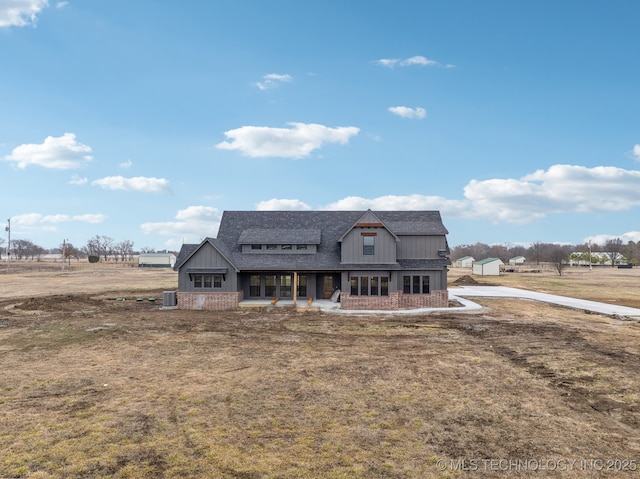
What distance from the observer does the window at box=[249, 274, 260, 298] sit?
107 feet

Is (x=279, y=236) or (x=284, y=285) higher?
(x=279, y=236)

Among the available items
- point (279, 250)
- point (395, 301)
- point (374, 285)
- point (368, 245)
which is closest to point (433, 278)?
point (395, 301)

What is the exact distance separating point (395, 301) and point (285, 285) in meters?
9.38

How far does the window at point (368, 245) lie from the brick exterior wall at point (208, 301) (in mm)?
10682

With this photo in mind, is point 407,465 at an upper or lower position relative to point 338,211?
lower

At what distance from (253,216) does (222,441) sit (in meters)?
28.8

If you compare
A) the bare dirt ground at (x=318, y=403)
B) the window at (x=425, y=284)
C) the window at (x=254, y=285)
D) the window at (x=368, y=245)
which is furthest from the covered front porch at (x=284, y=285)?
the bare dirt ground at (x=318, y=403)

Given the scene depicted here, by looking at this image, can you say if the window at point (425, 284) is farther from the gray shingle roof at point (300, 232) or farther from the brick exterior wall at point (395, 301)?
the gray shingle roof at point (300, 232)

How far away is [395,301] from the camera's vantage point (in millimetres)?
29688

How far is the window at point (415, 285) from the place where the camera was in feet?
101

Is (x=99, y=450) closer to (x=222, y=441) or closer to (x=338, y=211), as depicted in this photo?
(x=222, y=441)

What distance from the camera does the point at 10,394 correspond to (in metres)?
11.4

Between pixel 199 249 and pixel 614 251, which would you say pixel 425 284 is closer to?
pixel 199 249

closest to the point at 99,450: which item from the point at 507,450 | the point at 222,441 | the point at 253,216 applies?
the point at 222,441
